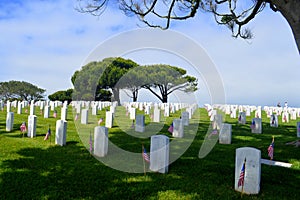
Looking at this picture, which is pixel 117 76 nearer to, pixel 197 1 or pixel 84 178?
pixel 197 1

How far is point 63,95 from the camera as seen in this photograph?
43.8 metres

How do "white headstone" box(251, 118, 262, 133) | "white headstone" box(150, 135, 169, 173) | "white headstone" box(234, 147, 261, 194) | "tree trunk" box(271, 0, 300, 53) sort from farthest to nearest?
1. "white headstone" box(251, 118, 262, 133)
2. "tree trunk" box(271, 0, 300, 53)
3. "white headstone" box(150, 135, 169, 173)
4. "white headstone" box(234, 147, 261, 194)

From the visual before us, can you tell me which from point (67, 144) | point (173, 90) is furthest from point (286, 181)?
point (173, 90)

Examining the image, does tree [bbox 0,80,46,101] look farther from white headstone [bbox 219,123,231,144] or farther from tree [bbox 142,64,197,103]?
white headstone [bbox 219,123,231,144]

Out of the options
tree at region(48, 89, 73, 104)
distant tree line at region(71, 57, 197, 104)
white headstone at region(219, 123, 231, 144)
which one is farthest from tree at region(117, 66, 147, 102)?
white headstone at region(219, 123, 231, 144)

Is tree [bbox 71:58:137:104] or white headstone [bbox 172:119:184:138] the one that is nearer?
white headstone [bbox 172:119:184:138]

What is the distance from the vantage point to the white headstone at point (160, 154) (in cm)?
518

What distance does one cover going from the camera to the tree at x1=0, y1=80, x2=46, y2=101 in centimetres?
5122

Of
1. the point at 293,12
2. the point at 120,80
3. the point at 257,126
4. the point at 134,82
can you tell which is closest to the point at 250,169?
the point at 293,12

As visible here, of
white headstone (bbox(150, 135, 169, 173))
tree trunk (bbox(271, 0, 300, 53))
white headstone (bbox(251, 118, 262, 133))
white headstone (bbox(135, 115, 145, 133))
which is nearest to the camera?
white headstone (bbox(150, 135, 169, 173))

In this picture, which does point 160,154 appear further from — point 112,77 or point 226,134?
point 112,77

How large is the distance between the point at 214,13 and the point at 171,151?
277 inches

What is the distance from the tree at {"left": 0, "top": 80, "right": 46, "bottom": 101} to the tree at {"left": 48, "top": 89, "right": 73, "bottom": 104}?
34.0 ft

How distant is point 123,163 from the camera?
Answer: 18.8ft
